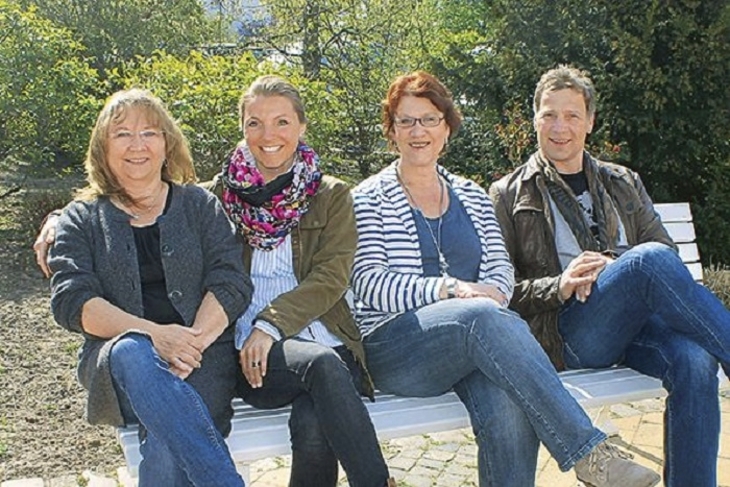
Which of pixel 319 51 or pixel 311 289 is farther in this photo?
pixel 319 51

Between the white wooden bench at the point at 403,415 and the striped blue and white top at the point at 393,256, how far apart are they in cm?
34

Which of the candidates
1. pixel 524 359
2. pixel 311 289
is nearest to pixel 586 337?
pixel 524 359

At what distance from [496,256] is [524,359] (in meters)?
0.69

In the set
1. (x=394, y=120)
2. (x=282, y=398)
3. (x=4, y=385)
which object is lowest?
(x=4, y=385)

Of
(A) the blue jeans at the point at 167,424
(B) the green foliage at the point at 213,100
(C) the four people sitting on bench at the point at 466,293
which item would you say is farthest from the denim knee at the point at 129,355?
(B) the green foliage at the point at 213,100

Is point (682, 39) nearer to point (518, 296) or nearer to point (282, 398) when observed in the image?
point (518, 296)

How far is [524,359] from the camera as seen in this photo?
2826 millimetres

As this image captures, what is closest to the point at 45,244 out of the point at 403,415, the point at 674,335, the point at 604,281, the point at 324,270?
the point at 324,270

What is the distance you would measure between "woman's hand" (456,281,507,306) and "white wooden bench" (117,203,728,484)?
14.2 inches

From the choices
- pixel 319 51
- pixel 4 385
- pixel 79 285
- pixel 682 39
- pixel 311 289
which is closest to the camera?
pixel 79 285

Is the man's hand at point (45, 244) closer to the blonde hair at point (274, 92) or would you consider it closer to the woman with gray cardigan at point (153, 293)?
the woman with gray cardigan at point (153, 293)

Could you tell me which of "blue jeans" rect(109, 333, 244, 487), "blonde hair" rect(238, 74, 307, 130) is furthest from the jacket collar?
"blue jeans" rect(109, 333, 244, 487)

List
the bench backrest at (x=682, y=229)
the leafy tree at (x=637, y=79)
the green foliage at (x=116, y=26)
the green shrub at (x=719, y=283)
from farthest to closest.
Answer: the green foliage at (x=116, y=26) → the leafy tree at (x=637, y=79) → the green shrub at (x=719, y=283) → the bench backrest at (x=682, y=229)

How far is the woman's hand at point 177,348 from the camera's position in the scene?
278 centimetres
